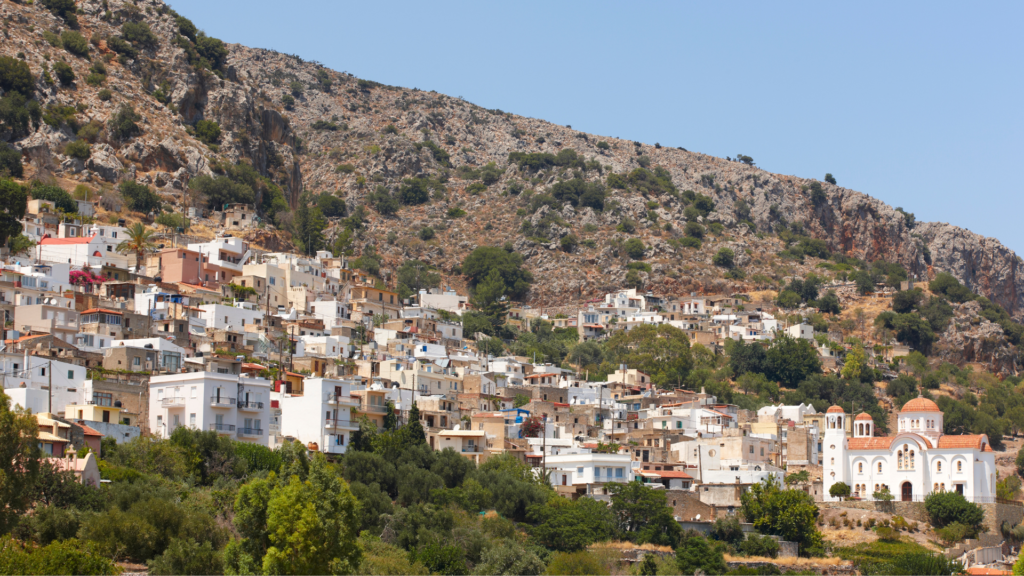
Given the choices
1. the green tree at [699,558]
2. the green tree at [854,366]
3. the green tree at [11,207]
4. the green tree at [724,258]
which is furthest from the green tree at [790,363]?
the green tree at [11,207]

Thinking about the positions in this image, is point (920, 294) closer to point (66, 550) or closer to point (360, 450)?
point (360, 450)

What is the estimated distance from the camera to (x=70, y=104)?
106 metres

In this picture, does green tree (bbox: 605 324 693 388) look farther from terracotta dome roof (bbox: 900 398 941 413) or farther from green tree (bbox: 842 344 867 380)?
terracotta dome roof (bbox: 900 398 941 413)

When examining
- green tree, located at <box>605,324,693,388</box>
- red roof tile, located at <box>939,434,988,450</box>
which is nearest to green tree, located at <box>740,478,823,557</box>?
red roof tile, located at <box>939,434,988,450</box>

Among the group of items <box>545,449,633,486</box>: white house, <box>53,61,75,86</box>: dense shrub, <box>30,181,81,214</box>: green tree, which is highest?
<box>53,61,75,86</box>: dense shrub

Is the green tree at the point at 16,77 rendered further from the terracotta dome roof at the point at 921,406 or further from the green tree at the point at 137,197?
the terracotta dome roof at the point at 921,406

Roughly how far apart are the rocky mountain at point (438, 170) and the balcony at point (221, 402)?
156 ft

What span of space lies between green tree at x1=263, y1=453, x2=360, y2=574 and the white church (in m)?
38.5

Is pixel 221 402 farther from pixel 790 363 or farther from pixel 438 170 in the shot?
pixel 438 170

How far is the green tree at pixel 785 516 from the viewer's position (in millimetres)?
63750

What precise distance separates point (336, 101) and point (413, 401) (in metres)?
119

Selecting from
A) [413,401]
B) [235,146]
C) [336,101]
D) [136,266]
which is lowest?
[413,401]

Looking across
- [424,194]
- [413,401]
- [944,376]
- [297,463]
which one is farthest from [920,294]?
[297,463]

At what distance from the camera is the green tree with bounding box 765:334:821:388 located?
108m
